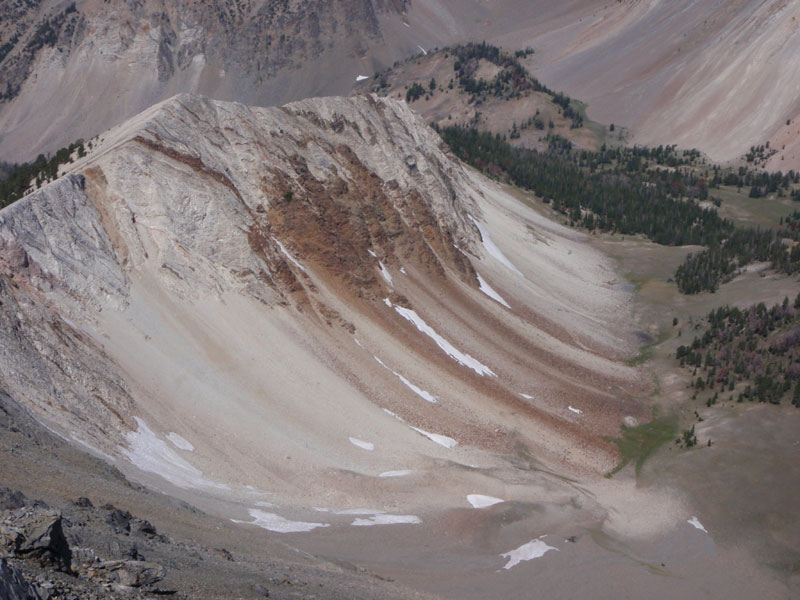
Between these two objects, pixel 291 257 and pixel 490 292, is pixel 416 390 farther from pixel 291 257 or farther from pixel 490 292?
pixel 490 292

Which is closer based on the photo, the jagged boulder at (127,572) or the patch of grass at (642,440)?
the jagged boulder at (127,572)

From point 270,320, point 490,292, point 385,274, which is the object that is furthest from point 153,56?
point 270,320

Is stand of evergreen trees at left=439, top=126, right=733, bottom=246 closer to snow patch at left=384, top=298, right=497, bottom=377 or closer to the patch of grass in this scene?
the patch of grass

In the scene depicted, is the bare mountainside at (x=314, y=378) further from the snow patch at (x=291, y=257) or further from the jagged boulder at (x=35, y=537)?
the jagged boulder at (x=35, y=537)

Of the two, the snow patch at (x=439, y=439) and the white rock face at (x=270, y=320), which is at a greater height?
the white rock face at (x=270, y=320)

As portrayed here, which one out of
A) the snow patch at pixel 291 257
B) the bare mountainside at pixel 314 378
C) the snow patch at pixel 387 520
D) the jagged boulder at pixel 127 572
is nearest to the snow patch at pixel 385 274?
the bare mountainside at pixel 314 378
